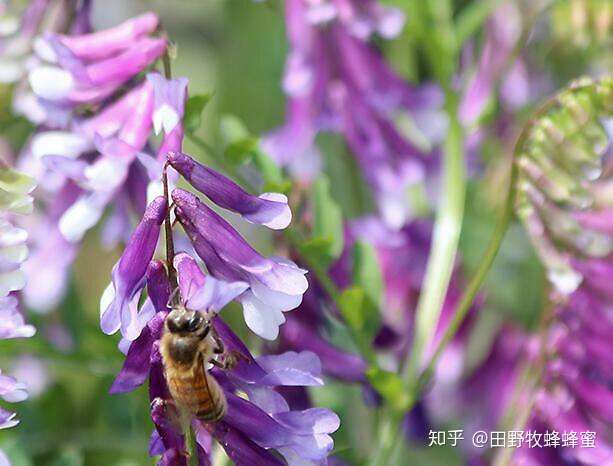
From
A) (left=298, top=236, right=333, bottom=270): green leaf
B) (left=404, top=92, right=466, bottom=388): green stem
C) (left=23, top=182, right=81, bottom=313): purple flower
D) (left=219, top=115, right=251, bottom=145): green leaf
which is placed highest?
(left=219, top=115, right=251, bottom=145): green leaf

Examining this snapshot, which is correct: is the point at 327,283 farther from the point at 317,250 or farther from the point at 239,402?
the point at 239,402

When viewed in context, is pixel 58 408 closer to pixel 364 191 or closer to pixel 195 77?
pixel 364 191

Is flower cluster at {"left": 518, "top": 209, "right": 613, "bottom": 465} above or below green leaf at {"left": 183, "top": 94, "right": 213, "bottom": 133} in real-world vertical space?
below

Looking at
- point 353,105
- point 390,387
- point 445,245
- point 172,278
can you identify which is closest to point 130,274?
point 172,278

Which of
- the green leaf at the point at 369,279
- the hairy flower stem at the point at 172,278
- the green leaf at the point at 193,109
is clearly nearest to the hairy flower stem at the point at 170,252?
the hairy flower stem at the point at 172,278

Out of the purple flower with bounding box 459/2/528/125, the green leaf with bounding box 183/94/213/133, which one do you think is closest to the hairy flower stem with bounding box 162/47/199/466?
the green leaf with bounding box 183/94/213/133

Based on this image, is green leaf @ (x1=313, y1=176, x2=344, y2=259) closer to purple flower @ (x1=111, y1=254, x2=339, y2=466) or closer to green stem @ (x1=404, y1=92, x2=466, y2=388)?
green stem @ (x1=404, y1=92, x2=466, y2=388)

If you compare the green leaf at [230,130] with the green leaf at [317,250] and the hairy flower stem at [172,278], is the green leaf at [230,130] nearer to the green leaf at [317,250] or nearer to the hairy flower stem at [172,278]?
the green leaf at [317,250]
